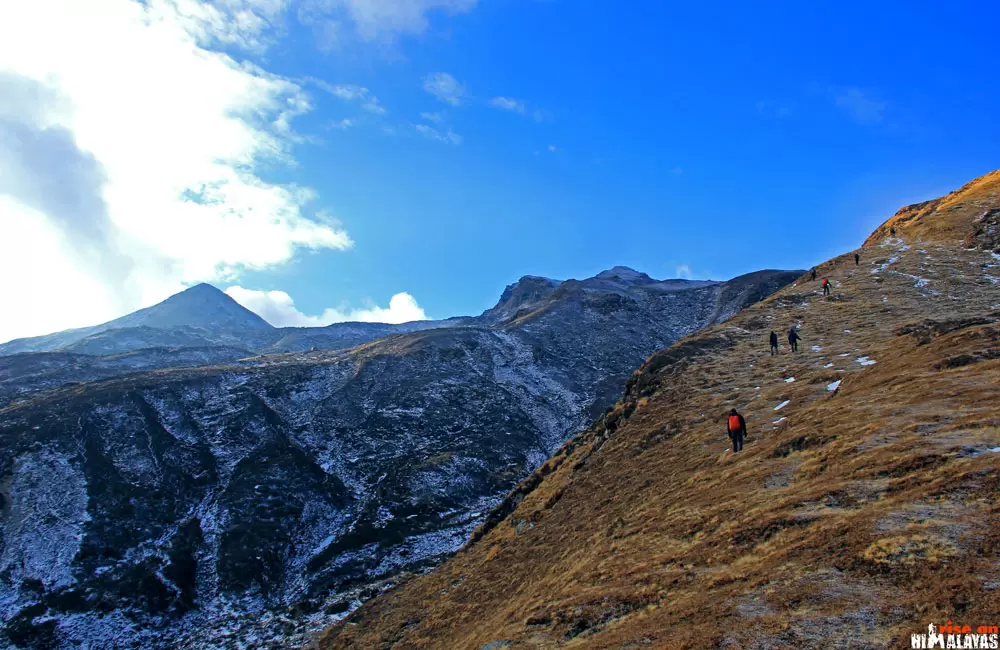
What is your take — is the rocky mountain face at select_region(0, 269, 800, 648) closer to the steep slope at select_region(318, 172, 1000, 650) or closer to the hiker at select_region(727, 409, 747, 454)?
the steep slope at select_region(318, 172, 1000, 650)

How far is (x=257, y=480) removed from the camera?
56281 millimetres

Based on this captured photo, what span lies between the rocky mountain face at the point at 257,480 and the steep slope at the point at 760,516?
15.7m

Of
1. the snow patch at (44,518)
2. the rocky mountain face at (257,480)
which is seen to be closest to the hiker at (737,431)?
the rocky mountain face at (257,480)

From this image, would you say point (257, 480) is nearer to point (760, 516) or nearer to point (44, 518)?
point (44, 518)

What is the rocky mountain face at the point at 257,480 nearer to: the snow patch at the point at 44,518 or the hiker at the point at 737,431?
the snow patch at the point at 44,518

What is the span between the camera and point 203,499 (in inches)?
2100

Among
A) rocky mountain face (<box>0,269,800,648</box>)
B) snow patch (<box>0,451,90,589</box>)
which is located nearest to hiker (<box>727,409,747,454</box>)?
rocky mountain face (<box>0,269,800,648</box>)

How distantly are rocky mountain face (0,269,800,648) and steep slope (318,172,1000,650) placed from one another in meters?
15.7

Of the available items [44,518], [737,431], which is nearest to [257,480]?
[44,518]

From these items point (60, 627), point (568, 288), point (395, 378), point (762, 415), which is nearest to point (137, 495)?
point (60, 627)

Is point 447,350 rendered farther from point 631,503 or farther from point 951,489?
point 951,489

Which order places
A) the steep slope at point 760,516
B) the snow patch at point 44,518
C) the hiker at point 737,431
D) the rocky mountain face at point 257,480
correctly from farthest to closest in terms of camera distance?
the snow patch at point 44,518 < the rocky mountain face at point 257,480 < the hiker at point 737,431 < the steep slope at point 760,516

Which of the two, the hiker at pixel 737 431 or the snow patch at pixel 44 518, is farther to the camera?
the snow patch at pixel 44 518

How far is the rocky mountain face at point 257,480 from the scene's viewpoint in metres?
39.5
